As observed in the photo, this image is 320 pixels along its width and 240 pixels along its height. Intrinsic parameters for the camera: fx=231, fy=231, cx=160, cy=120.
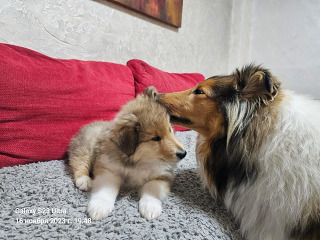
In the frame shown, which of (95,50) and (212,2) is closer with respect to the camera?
(95,50)

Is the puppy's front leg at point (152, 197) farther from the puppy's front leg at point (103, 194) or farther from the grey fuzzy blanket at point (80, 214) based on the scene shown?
the puppy's front leg at point (103, 194)

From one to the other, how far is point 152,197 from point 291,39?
13.7ft

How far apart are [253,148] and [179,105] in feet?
1.43

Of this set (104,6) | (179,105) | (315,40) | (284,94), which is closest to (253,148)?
(284,94)

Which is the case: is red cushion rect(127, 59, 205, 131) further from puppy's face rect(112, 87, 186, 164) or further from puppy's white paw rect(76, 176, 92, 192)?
puppy's white paw rect(76, 176, 92, 192)

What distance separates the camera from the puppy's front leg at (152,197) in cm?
90

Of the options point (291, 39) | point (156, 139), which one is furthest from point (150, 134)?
point (291, 39)

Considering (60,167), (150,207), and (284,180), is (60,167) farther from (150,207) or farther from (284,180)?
(284,180)

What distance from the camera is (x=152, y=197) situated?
1.00m

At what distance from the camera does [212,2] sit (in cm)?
362

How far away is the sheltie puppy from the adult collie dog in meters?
0.21

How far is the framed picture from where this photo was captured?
221cm

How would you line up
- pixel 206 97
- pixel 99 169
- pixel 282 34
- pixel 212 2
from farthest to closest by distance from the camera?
pixel 282 34 < pixel 212 2 < pixel 99 169 < pixel 206 97

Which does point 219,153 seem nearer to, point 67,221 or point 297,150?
point 297,150
